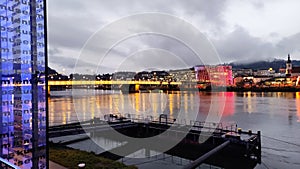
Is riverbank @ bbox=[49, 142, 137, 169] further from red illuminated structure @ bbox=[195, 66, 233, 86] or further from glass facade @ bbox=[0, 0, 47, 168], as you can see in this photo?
red illuminated structure @ bbox=[195, 66, 233, 86]

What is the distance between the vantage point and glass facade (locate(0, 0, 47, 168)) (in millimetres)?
2771

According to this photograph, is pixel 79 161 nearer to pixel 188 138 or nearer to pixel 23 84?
pixel 23 84

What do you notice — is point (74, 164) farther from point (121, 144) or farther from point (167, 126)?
point (167, 126)

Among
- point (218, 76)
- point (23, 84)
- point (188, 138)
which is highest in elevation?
point (218, 76)

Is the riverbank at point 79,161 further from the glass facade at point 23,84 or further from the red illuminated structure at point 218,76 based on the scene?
the red illuminated structure at point 218,76

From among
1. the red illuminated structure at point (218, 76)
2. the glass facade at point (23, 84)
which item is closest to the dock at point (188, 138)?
the glass facade at point (23, 84)

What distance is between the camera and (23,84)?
9.97 feet

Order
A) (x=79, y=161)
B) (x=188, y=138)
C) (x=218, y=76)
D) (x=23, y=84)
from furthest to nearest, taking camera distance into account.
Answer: (x=218, y=76), (x=188, y=138), (x=79, y=161), (x=23, y=84)

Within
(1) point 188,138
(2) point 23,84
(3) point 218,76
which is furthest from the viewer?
(3) point 218,76

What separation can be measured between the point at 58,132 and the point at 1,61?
23.0ft

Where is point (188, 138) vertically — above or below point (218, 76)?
below

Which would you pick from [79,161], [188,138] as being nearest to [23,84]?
[79,161]

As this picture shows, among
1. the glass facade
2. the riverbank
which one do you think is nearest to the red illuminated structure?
the riverbank

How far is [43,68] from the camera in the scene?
2.69 meters
